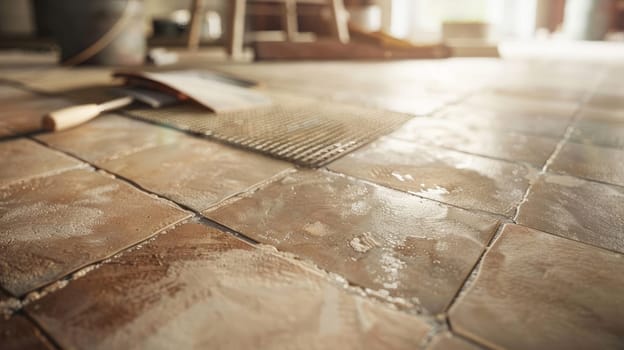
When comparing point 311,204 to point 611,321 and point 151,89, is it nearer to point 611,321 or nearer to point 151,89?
point 611,321

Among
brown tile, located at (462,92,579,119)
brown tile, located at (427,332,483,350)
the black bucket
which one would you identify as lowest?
brown tile, located at (427,332,483,350)

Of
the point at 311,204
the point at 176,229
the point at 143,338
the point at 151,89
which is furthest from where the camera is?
the point at 151,89

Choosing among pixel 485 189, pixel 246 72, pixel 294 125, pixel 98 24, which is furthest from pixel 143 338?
pixel 98 24

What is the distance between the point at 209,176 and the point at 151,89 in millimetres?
1145

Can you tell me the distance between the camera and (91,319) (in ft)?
2.03

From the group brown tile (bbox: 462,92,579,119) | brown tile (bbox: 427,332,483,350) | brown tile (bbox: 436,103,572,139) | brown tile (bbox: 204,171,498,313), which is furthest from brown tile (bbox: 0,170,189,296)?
brown tile (bbox: 462,92,579,119)

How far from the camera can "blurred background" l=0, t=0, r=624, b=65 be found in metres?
Result: 3.40

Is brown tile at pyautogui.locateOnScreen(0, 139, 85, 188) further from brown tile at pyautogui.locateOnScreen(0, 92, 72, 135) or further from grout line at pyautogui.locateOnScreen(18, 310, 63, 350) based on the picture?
grout line at pyautogui.locateOnScreen(18, 310, 63, 350)

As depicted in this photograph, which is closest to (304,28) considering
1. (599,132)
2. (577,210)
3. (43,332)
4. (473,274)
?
(599,132)

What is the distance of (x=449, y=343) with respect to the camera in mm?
590

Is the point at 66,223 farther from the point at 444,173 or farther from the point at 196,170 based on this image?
the point at 444,173

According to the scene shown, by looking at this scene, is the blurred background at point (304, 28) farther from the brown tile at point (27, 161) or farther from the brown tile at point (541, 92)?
the brown tile at point (27, 161)

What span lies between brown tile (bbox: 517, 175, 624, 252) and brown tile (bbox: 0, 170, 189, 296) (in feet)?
2.67

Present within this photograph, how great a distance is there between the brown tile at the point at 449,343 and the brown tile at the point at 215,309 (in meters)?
0.02
